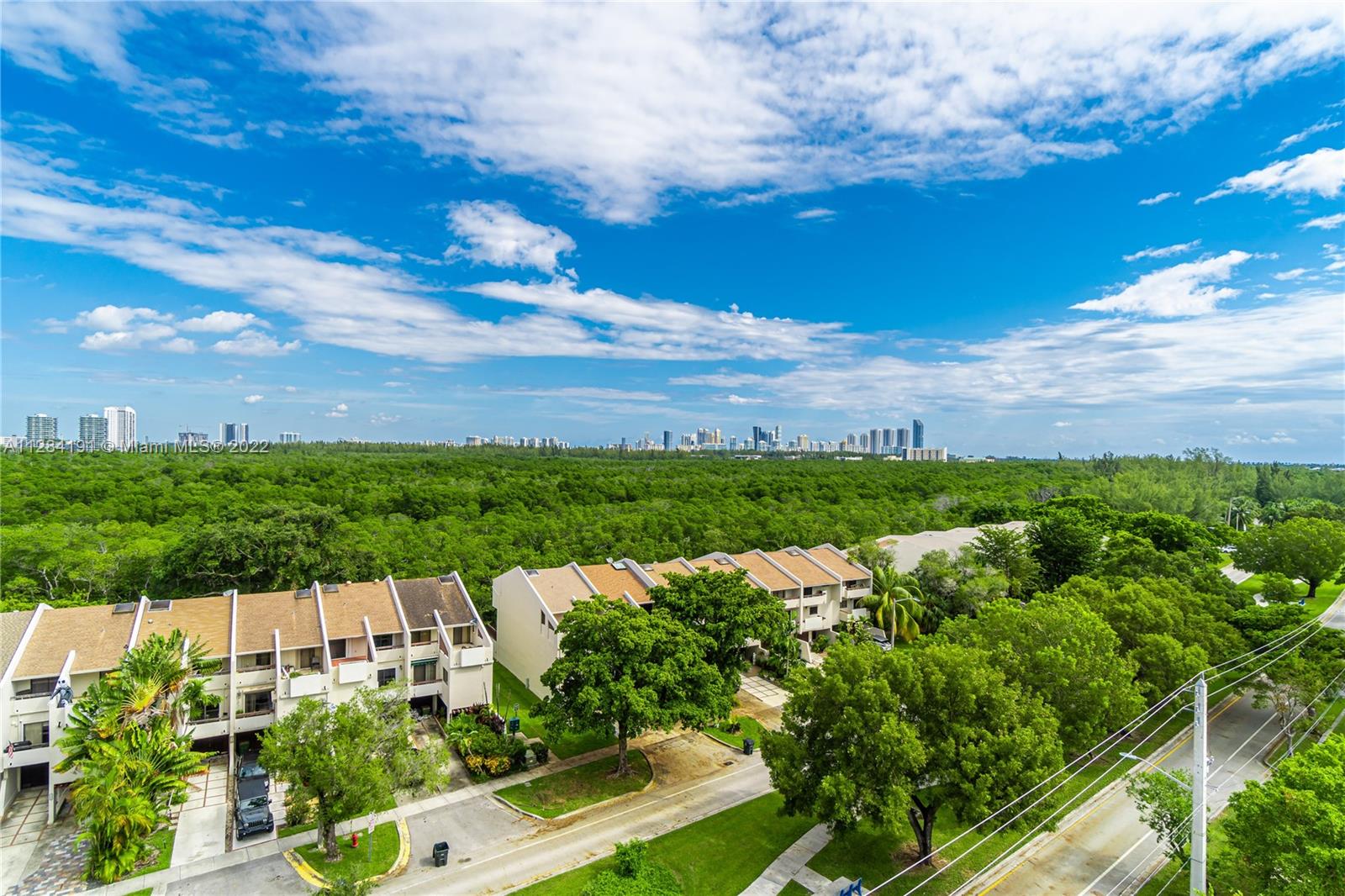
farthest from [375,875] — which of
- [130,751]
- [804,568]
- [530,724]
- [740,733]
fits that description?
[804,568]

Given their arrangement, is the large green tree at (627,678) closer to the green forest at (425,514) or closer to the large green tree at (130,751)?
the large green tree at (130,751)

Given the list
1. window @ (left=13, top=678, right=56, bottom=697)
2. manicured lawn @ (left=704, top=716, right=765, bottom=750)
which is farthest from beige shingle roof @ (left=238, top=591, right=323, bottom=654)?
manicured lawn @ (left=704, top=716, right=765, bottom=750)

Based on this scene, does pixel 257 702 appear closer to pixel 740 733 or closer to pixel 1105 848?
pixel 740 733

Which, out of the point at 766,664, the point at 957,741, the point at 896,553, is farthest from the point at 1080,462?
the point at 957,741

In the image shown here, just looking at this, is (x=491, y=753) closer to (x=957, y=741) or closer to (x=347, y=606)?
(x=347, y=606)

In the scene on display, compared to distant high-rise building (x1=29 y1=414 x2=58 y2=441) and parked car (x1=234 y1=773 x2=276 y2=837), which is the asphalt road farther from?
distant high-rise building (x1=29 y1=414 x2=58 y2=441)
